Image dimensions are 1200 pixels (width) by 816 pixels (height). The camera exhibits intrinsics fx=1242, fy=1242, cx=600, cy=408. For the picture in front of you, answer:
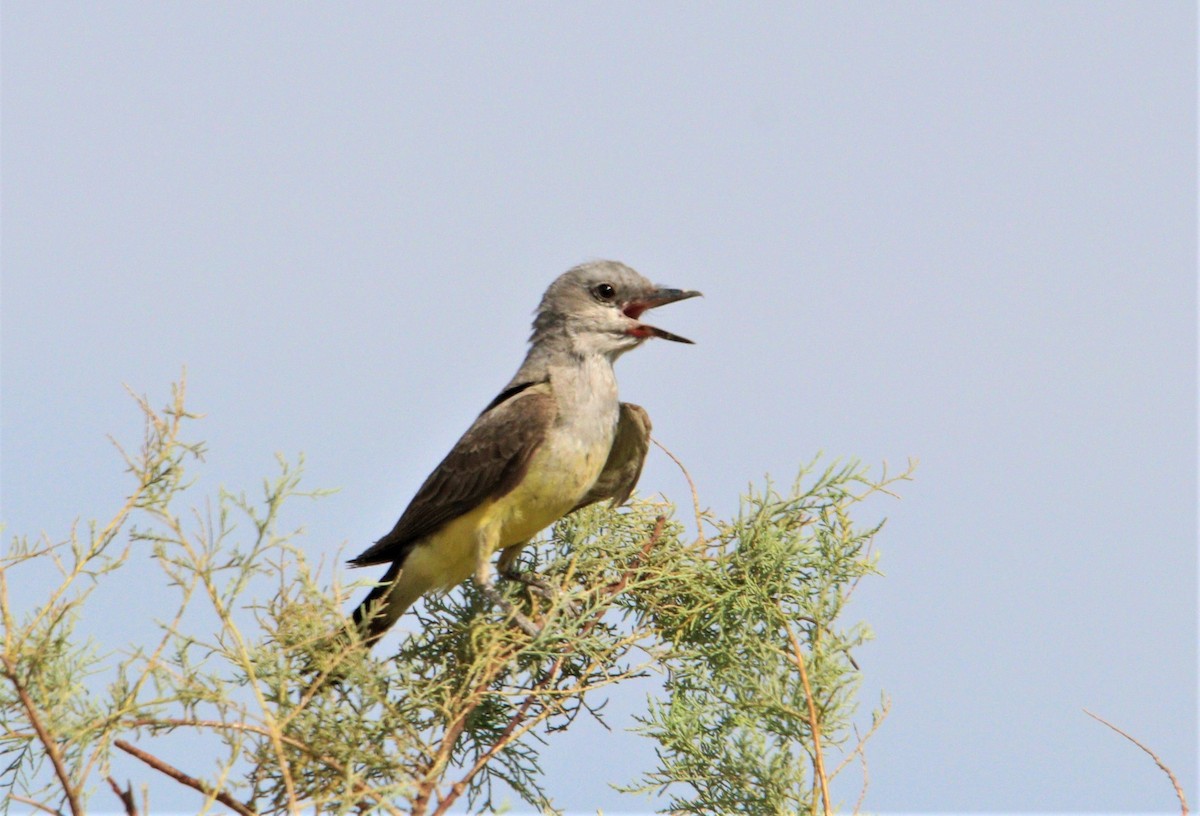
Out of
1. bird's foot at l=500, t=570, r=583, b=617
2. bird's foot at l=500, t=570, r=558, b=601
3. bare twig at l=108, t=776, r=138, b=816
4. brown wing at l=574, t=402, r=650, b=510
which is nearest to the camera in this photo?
bare twig at l=108, t=776, r=138, b=816

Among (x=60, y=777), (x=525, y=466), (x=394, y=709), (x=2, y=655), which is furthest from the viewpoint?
A: (x=525, y=466)

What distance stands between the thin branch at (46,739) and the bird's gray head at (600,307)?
10.1ft

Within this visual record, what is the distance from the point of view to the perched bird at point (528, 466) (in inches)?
211

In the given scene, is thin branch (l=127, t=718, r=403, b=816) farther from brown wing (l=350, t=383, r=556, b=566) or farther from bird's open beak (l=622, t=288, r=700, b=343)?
bird's open beak (l=622, t=288, r=700, b=343)

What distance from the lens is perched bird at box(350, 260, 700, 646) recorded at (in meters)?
5.35

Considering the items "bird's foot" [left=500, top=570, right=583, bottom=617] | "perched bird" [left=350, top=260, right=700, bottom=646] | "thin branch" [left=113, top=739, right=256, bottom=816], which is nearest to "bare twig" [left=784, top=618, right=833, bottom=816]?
"bird's foot" [left=500, top=570, right=583, bottom=617]

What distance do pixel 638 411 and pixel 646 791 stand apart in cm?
192

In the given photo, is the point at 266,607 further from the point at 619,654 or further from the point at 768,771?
the point at 768,771

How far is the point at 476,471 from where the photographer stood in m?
5.41

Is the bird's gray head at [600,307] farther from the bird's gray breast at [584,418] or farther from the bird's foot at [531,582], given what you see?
the bird's foot at [531,582]

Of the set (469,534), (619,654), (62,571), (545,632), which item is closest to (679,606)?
(619,654)

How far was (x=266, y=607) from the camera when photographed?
3895 mm

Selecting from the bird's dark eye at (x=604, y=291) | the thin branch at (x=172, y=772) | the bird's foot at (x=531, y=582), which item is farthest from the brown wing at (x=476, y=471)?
the thin branch at (x=172, y=772)

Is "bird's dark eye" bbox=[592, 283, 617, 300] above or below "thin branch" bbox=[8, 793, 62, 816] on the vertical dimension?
above
